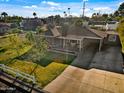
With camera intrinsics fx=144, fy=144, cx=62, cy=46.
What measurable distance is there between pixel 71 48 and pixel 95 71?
29.0 feet

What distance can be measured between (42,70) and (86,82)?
5.48m

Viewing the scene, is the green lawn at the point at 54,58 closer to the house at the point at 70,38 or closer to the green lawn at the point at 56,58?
the green lawn at the point at 56,58

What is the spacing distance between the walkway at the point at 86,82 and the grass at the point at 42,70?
66 cm

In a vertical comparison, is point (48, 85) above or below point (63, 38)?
below

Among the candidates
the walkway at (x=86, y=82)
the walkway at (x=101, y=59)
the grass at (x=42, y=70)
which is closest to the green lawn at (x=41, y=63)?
the grass at (x=42, y=70)

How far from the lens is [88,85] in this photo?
13977 millimetres

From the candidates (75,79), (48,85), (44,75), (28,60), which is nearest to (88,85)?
(75,79)

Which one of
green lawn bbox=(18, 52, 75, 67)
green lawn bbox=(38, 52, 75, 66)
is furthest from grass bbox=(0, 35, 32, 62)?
green lawn bbox=(38, 52, 75, 66)

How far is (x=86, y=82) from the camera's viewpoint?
14.5m

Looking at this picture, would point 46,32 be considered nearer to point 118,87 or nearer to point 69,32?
point 69,32

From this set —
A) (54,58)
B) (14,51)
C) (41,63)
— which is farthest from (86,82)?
(14,51)

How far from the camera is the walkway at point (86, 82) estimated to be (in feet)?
43.3

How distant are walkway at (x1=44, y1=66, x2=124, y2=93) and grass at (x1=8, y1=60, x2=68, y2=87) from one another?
0.66 meters

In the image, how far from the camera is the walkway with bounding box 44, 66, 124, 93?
13.2 m
